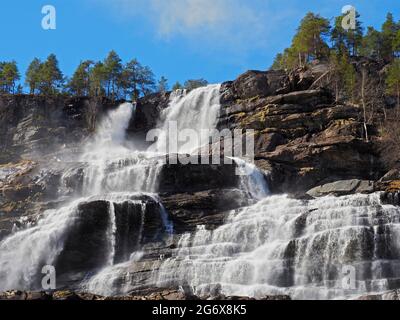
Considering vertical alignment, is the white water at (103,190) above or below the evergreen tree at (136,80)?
below

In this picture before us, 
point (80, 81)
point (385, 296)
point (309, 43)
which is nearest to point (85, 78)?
point (80, 81)

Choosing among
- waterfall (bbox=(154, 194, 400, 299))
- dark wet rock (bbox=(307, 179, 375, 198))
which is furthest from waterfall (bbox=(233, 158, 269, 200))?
waterfall (bbox=(154, 194, 400, 299))

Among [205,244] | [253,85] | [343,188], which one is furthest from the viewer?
[253,85]

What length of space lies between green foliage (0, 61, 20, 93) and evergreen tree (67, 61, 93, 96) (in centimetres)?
736

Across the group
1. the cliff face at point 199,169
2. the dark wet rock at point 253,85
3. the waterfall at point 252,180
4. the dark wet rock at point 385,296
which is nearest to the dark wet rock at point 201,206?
the cliff face at point 199,169

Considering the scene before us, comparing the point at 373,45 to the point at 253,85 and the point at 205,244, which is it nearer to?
the point at 253,85

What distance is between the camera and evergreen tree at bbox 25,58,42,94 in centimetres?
7619

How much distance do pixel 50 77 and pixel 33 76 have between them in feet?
7.88

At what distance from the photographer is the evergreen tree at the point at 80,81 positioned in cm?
7744

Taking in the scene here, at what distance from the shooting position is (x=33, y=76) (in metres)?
76.6

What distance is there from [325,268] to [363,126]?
23.7m

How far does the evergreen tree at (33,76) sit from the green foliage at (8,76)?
161 cm

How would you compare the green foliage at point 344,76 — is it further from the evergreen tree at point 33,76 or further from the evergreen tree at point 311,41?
the evergreen tree at point 33,76
